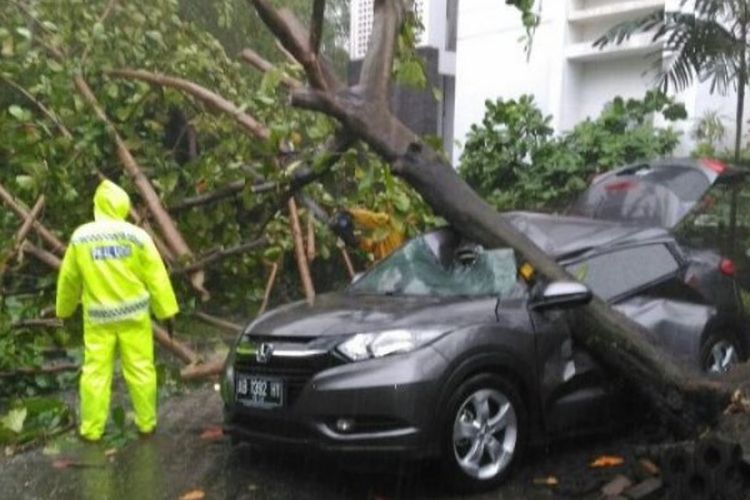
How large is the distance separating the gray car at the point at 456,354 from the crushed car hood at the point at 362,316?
0.4 inches

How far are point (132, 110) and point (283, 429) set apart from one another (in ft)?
17.1

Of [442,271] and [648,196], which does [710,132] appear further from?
[442,271]

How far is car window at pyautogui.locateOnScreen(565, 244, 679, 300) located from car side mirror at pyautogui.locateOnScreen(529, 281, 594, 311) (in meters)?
Result: 0.64

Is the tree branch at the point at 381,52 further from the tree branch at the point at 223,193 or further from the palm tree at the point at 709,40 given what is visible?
the palm tree at the point at 709,40

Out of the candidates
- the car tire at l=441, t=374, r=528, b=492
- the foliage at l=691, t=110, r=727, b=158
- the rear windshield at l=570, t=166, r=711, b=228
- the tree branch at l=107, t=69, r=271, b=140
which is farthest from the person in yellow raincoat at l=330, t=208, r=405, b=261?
the foliage at l=691, t=110, r=727, b=158

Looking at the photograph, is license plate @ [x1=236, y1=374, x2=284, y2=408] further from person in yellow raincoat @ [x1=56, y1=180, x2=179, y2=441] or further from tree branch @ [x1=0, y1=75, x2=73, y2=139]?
tree branch @ [x1=0, y1=75, x2=73, y2=139]

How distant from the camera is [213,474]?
5.64 metres

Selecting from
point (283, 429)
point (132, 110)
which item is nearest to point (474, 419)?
point (283, 429)

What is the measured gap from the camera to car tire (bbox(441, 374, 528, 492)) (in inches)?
195

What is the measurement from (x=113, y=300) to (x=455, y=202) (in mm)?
2274

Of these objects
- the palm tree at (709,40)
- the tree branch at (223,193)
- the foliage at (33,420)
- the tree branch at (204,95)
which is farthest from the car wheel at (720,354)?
the foliage at (33,420)

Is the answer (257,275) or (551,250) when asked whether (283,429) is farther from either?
(257,275)

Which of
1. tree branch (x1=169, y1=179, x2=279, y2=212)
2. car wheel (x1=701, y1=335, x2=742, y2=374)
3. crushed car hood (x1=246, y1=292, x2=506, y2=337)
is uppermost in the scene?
tree branch (x1=169, y1=179, x2=279, y2=212)

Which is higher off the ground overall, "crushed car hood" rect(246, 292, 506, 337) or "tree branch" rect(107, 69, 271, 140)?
"tree branch" rect(107, 69, 271, 140)
